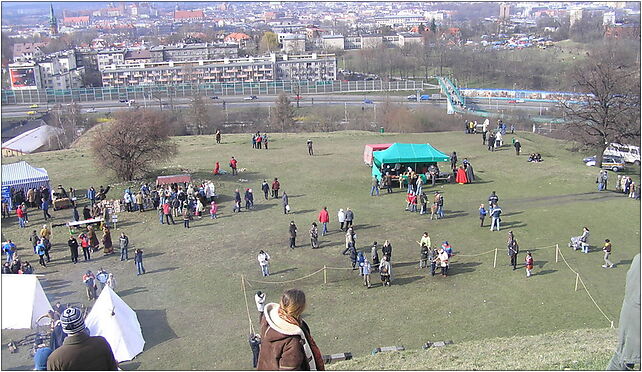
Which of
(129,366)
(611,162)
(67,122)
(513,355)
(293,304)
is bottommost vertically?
(67,122)

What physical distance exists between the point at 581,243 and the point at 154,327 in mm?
Answer: 13033

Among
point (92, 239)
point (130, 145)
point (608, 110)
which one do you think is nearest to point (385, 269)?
point (92, 239)

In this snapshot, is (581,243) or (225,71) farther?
(225,71)

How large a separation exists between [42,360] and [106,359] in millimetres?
4728

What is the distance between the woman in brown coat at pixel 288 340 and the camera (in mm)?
4406

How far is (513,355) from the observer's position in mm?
10570

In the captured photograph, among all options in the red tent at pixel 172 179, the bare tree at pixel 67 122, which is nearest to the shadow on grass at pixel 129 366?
the red tent at pixel 172 179

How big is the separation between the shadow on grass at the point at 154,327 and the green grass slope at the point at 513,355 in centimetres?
453

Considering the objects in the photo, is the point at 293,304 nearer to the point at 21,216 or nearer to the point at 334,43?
the point at 21,216

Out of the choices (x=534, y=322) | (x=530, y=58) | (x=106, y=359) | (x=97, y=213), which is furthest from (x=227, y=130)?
(x=530, y=58)

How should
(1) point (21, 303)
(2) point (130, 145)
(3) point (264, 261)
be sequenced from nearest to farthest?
(1) point (21, 303) → (3) point (264, 261) → (2) point (130, 145)

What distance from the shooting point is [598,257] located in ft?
58.3

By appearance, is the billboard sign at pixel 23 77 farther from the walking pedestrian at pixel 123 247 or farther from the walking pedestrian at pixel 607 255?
the walking pedestrian at pixel 607 255

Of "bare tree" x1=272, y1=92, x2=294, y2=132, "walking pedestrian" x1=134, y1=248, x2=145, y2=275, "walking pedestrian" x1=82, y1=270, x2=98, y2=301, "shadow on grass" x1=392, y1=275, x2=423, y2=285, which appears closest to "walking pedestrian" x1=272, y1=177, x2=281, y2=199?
"walking pedestrian" x1=134, y1=248, x2=145, y2=275
